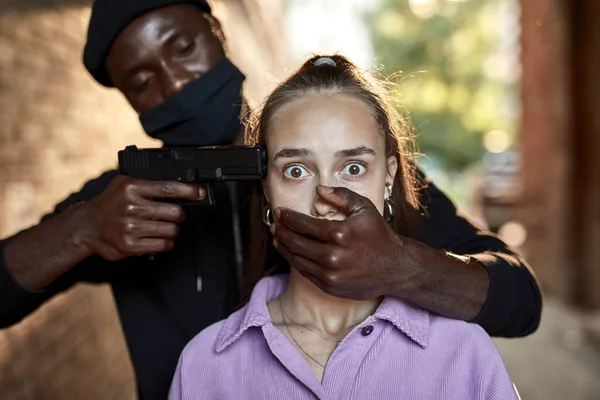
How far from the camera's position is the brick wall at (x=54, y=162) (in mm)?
2621

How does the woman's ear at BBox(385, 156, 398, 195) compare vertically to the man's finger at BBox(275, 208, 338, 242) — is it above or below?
above

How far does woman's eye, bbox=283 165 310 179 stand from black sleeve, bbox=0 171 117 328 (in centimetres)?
87

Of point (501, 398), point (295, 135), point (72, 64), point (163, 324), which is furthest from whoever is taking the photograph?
point (72, 64)

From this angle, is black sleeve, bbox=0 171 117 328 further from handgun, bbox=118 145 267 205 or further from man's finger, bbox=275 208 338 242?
man's finger, bbox=275 208 338 242

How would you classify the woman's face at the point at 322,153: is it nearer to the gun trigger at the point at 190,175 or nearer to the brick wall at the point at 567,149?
the gun trigger at the point at 190,175

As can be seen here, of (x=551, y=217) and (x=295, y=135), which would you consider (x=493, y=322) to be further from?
(x=551, y=217)

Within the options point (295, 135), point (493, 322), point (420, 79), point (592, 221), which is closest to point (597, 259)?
point (592, 221)

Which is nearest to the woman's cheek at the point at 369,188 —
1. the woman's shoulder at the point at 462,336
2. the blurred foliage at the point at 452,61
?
the woman's shoulder at the point at 462,336

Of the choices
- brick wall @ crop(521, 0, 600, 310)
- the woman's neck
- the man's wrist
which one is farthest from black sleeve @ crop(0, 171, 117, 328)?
brick wall @ crop(521, 0, 600, 310)

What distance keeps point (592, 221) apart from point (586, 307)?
849 mm

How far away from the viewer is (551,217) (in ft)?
22.0

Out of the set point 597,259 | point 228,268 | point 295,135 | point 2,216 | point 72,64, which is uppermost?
point 72,64

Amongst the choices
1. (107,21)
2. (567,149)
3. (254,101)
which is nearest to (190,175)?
(254,101)

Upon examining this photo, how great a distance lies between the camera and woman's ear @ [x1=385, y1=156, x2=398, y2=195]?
1745 mm
